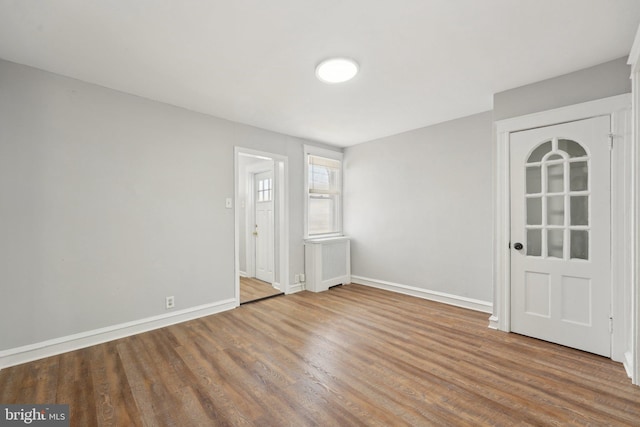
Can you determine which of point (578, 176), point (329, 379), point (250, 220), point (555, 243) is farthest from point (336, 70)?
point (250, 220)

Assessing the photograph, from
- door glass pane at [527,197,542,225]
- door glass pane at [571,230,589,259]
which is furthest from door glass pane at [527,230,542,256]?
door glass pane at [571,230,589,259]

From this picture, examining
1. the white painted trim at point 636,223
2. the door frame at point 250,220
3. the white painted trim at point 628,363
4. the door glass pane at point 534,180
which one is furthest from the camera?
the door frame at point 250,220

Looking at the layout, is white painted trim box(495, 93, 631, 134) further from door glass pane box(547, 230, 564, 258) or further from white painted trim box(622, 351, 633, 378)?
white painted trim box(622, 351, 633, 378)

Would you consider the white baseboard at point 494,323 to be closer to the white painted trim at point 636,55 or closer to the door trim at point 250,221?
the white painted trim at point 636,55

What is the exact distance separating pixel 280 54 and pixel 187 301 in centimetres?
292

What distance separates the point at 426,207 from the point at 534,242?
1.52m

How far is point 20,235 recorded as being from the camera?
241 centimetres

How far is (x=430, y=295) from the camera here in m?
4.15

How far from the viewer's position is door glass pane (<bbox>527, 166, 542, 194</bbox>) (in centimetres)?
283

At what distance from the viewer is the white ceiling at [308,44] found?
1.81 m

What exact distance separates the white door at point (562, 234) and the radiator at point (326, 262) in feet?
8.55

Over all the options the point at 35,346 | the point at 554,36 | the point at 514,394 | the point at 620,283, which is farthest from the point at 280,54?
the point at 620,283

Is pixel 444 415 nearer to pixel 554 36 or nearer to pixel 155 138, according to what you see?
pixel 554 36

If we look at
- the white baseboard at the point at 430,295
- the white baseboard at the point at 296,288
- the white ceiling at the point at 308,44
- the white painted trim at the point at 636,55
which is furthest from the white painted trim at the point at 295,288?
the white painted trim at the point at 636,55
